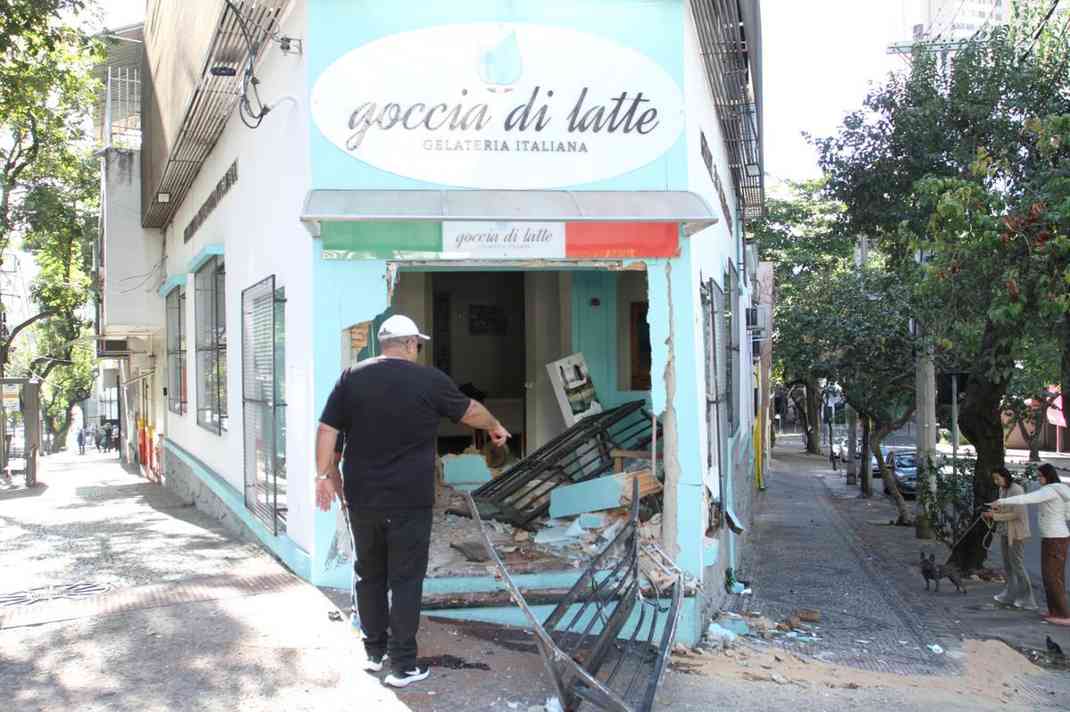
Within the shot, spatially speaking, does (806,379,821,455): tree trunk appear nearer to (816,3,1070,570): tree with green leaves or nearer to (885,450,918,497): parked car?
(885,450,918,497): parked car

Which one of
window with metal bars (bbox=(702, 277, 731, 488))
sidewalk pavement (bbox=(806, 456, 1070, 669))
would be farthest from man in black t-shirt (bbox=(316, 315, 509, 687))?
sidewalk pavement (bbox=(806, 456, 1070, 669))

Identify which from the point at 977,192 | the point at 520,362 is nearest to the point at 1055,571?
the point at 977,192

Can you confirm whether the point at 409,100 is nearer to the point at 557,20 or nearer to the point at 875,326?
the point at 557,20

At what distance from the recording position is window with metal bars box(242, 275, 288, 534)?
7488mm

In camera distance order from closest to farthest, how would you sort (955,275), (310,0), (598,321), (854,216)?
(310,0)
(955,275)
(598,321)
(854,216)

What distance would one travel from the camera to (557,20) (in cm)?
666

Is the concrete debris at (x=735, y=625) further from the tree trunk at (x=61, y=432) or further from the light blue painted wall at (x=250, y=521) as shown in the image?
the tree trunk at (x=61, y=432)

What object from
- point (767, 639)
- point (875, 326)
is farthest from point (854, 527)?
point (767, 639)

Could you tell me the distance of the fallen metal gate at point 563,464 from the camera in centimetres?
828

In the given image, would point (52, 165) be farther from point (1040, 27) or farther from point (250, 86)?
point (1040, 27)

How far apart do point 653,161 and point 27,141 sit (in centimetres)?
2181

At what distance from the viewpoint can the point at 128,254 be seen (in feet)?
58.7

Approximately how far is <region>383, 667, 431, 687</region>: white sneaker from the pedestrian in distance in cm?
837

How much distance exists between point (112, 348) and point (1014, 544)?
779 inches
